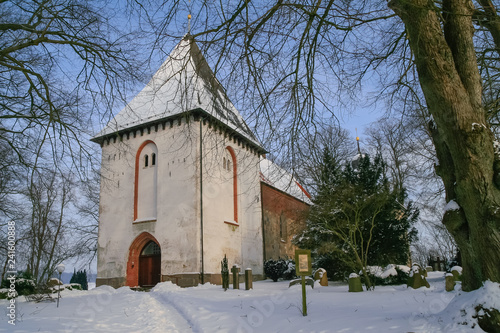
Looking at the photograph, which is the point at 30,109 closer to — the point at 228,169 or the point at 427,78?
the point at 427,78

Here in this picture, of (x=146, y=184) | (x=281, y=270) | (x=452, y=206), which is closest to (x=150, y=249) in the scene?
(x=146, y=184)

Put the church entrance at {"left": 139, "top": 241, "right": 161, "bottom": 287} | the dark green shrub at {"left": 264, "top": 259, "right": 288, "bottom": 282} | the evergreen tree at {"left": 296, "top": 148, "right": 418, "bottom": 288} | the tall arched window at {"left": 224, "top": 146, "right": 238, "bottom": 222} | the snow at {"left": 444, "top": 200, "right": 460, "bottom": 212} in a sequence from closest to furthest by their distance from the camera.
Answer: the snow at {"left": 444, "top": 200, "right": 460, "bottom": 212}, the evergreen tree at {"left": 296, "top": 148, "right": 418, "bottom": 288}, the church entrance at {"left": 139, "top": 241, "right": 161, "bottom": 287}, the tall arched window at {"left": 224, "top": 146, "right": 238, "bottom": 222}, the dark green shrub at {"left": 264, "top": 259, "right": 288, "bottom": 282}

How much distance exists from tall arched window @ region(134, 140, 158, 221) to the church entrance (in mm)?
1650

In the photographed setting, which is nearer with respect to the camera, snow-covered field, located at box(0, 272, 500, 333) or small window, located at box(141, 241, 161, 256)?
snow-covered field, located at box(0, 272, 500, 333)

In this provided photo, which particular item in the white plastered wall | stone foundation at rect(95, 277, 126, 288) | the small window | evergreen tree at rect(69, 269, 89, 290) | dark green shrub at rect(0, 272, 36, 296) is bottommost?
evergreen tree at rect(69, 269, 89, 290)

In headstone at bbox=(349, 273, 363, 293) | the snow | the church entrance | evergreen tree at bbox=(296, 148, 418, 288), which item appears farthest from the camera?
the church entrance

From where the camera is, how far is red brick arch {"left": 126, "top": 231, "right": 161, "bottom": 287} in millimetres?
18734

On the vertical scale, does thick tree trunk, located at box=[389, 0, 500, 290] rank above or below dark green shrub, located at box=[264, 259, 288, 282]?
above

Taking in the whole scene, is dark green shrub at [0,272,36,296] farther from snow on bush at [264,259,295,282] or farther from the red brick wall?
the red brick wall

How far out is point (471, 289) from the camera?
172 inches

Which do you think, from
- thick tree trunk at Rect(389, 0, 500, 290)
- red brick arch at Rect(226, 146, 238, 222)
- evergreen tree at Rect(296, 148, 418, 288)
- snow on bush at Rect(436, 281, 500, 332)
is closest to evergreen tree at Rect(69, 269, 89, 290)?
red brick arch at Rect(226, 146, 238, 222)

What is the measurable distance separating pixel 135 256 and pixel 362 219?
11.4m

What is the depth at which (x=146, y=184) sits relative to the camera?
64.4 ft

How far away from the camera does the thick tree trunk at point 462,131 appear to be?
13.6ft
